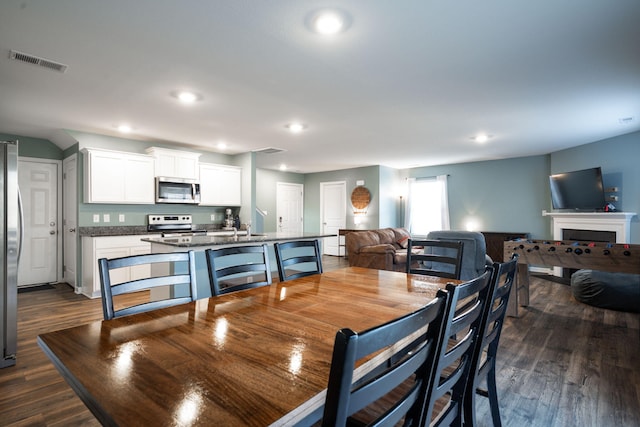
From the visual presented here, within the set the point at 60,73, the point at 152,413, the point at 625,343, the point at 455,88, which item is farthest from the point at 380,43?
the point at 625,343

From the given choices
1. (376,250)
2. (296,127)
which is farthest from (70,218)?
(376,250)

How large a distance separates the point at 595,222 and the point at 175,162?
6.83 meters

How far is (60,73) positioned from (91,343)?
2746 millimetres

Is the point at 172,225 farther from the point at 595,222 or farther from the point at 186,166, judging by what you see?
the point at 595,222

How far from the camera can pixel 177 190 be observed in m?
5.46

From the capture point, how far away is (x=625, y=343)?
2982mm

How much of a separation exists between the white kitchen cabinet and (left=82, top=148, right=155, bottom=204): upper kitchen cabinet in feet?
1.86

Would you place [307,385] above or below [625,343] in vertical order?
above

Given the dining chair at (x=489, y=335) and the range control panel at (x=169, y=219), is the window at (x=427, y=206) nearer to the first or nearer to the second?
the range control panel at (x=169, y=219)

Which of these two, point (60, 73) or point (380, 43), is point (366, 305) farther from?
point (60, 73)

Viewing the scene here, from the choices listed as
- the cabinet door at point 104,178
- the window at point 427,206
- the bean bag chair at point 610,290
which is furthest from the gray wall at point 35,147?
the bean bag chair at point 610,290

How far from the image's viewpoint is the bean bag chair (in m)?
3.91

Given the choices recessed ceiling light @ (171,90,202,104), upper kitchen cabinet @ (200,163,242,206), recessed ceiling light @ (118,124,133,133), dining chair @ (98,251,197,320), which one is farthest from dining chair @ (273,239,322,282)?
upper kitchen cabinet @ (200,163,242,206)

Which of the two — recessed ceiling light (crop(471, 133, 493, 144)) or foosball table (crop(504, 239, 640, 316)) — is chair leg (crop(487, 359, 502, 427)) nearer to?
foosball table (crop(504, 239, 640, 316))
